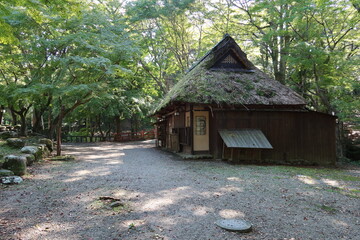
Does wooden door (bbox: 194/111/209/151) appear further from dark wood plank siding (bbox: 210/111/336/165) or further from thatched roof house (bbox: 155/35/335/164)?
dark wood plank siding (bbox: 210/111/336/165)

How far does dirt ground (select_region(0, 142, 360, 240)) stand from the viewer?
12.2 ft

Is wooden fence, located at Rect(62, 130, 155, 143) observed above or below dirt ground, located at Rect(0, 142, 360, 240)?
above

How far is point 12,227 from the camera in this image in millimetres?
3768

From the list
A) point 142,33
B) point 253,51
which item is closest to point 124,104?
point 142,33

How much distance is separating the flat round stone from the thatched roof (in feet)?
24.5

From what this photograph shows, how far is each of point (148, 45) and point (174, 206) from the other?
1906cm

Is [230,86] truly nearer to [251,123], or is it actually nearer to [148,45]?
A: [251,123]

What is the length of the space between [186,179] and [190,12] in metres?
15.6

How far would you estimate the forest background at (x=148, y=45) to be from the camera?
11109 mm

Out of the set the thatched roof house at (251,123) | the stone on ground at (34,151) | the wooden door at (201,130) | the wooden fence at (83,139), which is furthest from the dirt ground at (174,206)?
the wooden fence at (83,139)

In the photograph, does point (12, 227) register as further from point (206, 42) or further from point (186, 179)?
point (206, 42)

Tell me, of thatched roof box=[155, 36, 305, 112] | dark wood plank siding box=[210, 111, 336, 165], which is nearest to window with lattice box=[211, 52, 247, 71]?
thatched roof box=[155, 36, 305, 112]

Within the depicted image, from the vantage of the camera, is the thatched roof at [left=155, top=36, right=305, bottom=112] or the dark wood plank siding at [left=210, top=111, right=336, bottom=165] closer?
the thatched roof at [left=155, top=36, right=305, bottom=112]

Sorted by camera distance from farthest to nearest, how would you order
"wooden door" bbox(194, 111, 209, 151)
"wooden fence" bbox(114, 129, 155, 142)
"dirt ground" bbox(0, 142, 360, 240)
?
"wooden fence" bbox(114, 129, 155, 142) < "wooden door" bbox(194, 111, 209, 151) < "dirt ground" bbox(0, 142, 360, 240)
